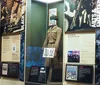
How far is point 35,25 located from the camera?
3.21 meters

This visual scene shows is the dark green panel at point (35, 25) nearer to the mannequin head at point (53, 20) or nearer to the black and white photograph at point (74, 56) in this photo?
the mannequin head at point (53, 20)

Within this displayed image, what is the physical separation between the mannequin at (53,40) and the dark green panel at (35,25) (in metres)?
0.13

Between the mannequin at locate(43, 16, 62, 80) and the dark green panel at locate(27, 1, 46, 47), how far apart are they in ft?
0.42

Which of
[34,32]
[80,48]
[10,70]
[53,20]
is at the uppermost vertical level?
[53,20]

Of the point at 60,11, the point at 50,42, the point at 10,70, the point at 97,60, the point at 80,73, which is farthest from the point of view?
the point at 10,70

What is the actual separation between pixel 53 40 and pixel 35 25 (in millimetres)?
377

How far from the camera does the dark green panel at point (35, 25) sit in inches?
124

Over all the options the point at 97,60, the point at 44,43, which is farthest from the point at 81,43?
the point at 44,43

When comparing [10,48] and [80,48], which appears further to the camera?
[10,48]

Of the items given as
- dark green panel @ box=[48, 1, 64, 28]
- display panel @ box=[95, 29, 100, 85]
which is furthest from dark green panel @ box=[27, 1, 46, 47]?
display panel @ box=[95, 29, 100, 85]

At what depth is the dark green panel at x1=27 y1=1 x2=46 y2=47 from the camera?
3.15 m

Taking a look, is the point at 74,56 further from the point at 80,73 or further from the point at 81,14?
Answer: the point at 81,14

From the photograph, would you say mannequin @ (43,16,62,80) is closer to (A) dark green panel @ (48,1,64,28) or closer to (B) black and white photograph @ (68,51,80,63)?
(A) dark green panel @ (48,1,64,28)

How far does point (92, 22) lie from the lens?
8.30 ft
